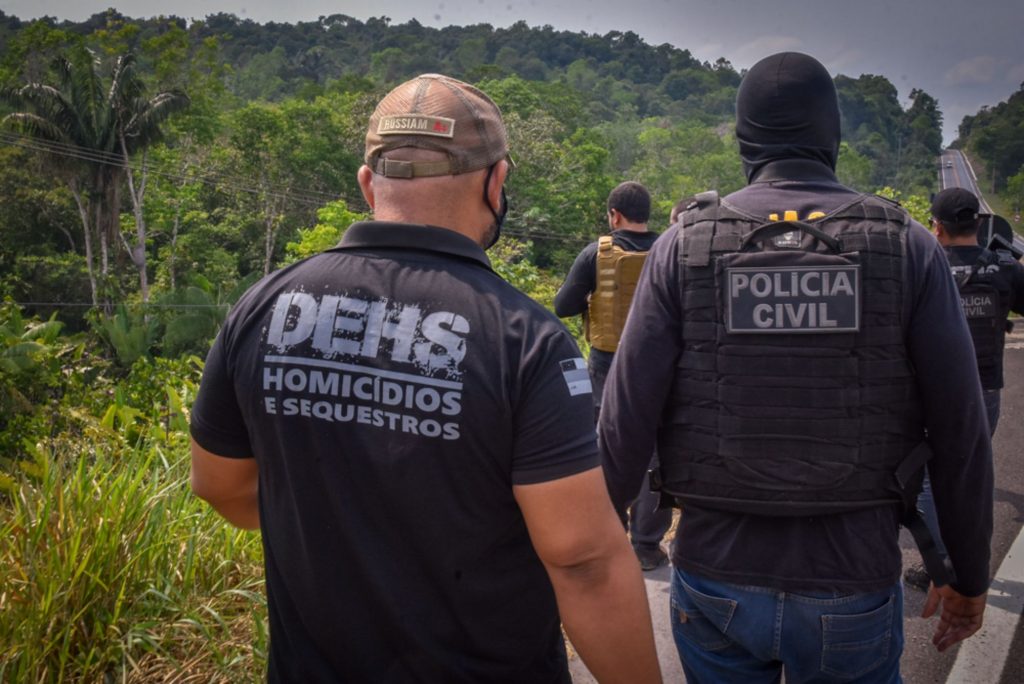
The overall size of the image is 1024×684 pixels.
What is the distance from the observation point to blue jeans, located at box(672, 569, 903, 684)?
6.16 ft

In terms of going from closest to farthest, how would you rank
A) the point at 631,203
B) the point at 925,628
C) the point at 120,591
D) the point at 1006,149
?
the point at 120,591 < the point at 925,628 < the point at 631,203 < the point at 1006,149

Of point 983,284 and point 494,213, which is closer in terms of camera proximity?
point 494,213

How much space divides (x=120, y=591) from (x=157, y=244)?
163 ft

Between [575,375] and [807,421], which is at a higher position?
[575,375]

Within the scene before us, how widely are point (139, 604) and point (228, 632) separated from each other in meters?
0.31

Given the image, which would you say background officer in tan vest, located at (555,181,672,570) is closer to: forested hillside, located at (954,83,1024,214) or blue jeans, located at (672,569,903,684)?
blue jeans, located at (672,569,903,684)

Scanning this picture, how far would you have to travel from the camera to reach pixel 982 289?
4293mm

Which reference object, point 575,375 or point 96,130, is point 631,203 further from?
point 96,130

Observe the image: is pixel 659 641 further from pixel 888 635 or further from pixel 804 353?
pixel 804 353

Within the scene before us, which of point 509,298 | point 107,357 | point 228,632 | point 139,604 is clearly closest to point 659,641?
point 228,632

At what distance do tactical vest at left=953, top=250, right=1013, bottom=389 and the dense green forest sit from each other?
11.5 feet

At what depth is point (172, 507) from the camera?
349 centimetres

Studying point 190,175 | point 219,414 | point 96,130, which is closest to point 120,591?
point 219,414

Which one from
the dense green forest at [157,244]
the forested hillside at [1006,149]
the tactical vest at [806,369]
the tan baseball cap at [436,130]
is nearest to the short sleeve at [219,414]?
the tan baseball cap at [436,130]
